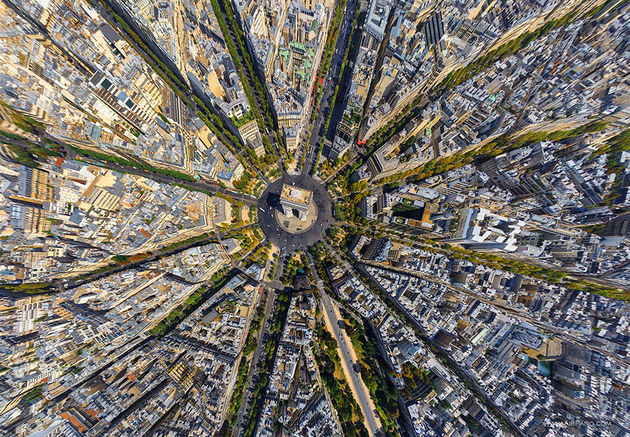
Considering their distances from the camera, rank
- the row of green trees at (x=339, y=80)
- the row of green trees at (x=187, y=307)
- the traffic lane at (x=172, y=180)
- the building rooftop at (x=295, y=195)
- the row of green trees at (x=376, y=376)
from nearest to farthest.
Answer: the row of green trees at (x=376, y=376) → the building rooftop at (x=295, y=195) → the row of green trees at (x=187, y=307) → the traffic lane at (x=172, y=180) → the row of green trees at (x=339, y=80)

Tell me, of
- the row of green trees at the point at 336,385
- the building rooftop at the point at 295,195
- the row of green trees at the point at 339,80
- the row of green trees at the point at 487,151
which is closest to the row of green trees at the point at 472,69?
the row of green trees at the point at 487,151

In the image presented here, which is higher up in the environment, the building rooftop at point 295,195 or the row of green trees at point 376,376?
the building rooftop at point 295,195

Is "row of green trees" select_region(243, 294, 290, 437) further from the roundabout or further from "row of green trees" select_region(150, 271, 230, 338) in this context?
"row of green trees" select_region(150, 271, 230, 338)

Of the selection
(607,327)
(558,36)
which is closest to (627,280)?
(607,327)

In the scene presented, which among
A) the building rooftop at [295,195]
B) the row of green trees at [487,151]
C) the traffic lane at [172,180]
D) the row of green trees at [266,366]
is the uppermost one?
the row of green trees at [487,151]

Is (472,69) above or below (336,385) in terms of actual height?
above

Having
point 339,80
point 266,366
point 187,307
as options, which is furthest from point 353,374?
point 339,80

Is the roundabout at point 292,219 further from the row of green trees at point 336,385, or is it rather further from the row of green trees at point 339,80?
the row of green trees at point 336,385

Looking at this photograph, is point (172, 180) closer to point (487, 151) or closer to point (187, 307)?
point (187, 307)
